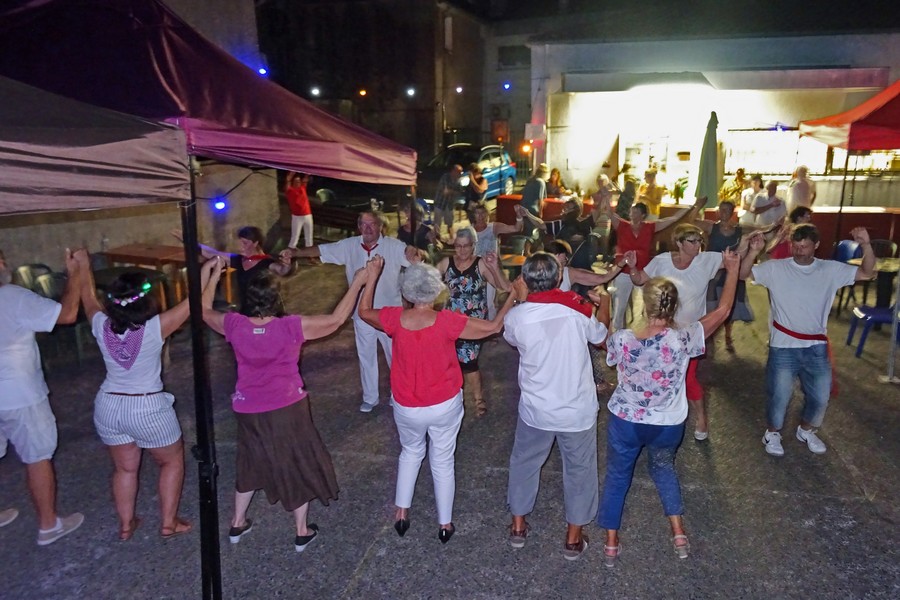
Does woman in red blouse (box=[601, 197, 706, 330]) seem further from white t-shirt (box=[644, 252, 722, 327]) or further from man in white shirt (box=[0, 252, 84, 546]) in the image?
man in white shirt (box=[0, 252, 84, 546])

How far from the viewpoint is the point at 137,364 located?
381 centimetres

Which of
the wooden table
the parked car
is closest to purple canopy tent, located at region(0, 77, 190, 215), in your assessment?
the wooden table

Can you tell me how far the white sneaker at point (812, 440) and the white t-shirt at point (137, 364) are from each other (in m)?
4.62

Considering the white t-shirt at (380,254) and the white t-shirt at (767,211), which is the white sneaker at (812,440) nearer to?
the white t-shirt at (380,254)

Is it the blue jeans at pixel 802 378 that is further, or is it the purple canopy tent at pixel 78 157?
the blue jeans at pixel 802 378

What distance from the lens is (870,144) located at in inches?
274

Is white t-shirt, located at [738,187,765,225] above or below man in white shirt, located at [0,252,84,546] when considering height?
above

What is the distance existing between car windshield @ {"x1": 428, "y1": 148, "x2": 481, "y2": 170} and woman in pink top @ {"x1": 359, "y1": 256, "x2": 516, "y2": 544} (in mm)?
15917

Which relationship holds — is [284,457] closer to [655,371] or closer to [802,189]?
[655,371]

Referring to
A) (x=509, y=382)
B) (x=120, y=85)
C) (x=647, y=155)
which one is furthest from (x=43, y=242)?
(x=647, y=155)

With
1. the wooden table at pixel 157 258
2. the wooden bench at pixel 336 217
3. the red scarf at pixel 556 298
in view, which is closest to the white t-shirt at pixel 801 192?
the wooden bench at pixel 336 217

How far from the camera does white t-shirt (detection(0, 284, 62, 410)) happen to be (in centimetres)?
386

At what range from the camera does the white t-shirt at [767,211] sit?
10.5m

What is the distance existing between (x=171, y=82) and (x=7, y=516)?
2953mm
